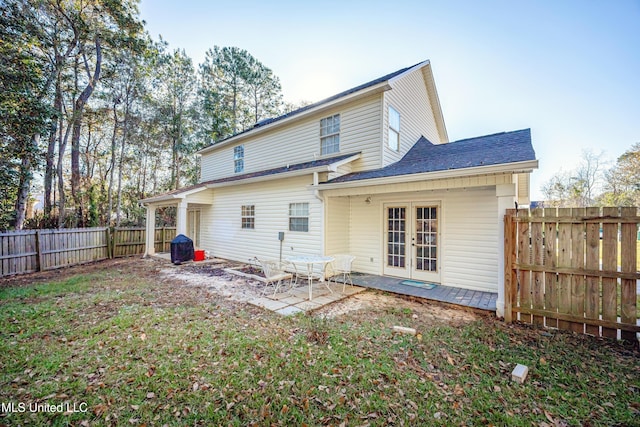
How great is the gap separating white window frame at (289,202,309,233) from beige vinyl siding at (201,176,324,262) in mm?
136

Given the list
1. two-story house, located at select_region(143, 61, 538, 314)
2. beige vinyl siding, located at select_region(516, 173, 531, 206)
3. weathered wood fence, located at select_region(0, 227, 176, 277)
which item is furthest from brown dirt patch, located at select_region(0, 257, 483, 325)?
beige vinyl siding, located at select_region(516, 173, 531, 206)

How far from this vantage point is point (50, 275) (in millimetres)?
8367

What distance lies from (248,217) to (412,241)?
21.1 feet

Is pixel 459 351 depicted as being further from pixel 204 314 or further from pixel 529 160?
pixel 204 314

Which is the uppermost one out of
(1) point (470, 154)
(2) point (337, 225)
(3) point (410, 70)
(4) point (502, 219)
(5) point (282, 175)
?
(3) point (410, 70)

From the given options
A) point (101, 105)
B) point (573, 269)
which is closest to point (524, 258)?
point (573, 269)

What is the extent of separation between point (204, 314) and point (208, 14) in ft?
38.4

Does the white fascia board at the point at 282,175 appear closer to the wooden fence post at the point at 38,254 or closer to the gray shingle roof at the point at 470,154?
the gray shingle roof at the point at 470,154

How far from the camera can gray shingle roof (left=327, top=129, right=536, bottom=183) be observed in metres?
5.29

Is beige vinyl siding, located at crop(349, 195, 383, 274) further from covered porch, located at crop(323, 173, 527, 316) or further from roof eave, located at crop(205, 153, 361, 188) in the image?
roof eave, located at crop(205, 153, 361, 188)

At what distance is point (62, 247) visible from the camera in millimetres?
9836

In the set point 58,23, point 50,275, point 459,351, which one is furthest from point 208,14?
point 459,351

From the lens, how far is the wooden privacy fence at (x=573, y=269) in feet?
12.2

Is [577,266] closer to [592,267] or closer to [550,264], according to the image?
[592,267]
